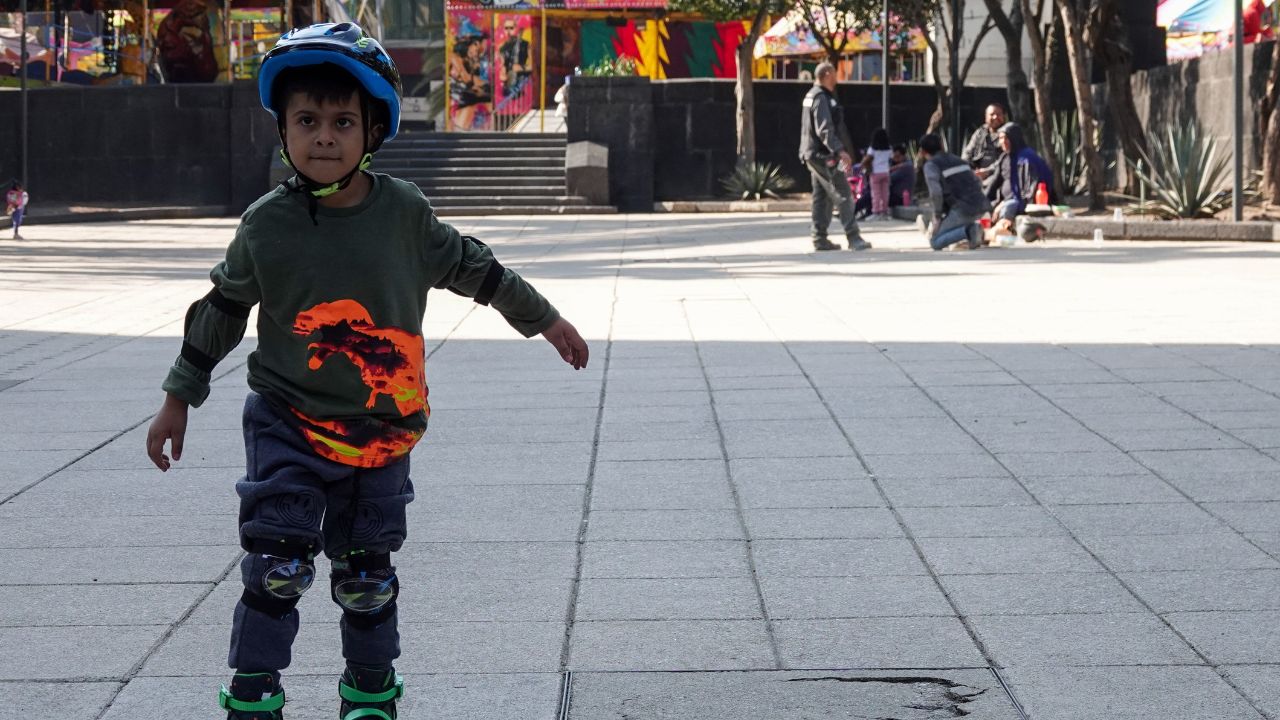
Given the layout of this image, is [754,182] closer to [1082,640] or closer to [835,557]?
[835,557]

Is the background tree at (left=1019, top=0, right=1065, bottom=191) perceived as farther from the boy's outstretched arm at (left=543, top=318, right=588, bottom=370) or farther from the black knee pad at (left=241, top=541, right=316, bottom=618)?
the black knee pad at (left=241, top=541, right=316, bottom=618)

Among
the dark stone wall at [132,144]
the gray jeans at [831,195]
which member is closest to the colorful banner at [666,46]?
the dark stone wall at [132,144]

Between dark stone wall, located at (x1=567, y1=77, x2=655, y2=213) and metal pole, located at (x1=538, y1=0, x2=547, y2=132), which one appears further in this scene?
metal pole, located at (x1=538, y1=0, x2=547, y2=132)

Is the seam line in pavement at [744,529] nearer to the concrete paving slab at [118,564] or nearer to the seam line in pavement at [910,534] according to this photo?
the seam line in pavement at [910,534]

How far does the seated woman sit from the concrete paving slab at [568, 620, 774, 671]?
14820mm

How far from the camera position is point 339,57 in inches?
122

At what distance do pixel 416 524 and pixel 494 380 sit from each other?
3.28 meters

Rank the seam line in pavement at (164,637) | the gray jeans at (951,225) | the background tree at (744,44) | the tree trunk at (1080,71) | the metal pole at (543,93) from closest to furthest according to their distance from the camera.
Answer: the seam line in pavement at (164,637) → the gray jeans at (951,225) → the tree trunk at (1080,71) → the background tree at (744,44) → the metal pole at (543,93)

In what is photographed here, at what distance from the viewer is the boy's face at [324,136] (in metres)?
3.14

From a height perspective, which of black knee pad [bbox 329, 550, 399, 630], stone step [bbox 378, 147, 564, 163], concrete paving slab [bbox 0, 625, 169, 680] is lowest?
concrete paving slab [bbox 0, 625, 169, 680]

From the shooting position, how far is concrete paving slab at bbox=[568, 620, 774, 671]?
3848mm

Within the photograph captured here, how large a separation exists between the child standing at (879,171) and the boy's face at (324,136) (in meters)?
21.8

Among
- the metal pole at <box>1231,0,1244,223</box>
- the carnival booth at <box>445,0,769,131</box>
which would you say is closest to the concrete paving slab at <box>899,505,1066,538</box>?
the metal pole at <box>1231,0,1244,223</box>

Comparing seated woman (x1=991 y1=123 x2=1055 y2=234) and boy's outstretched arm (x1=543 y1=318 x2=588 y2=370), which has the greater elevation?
seated woman (x1=991 y1=123 x2=1055 y2=234)
